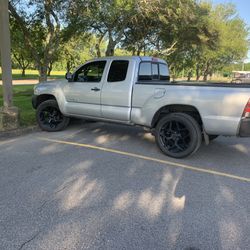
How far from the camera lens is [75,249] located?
9.30 feet

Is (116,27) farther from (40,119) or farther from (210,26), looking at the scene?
(40,119)

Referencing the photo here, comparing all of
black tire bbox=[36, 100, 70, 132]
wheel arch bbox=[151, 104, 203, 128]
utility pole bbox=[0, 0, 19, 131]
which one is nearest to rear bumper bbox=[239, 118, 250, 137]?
wheel arch bbox=[151, 104, 203, 128]

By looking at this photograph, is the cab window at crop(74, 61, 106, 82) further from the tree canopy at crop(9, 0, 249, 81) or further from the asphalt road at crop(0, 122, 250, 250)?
the tree canopy at crop(9, 0, 249, 81)

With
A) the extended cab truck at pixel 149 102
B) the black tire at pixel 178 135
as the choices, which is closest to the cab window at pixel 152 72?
the extended cab truck at pixel 149 102

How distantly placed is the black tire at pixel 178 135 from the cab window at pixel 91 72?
2.01 meters

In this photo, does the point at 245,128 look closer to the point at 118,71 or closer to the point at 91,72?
the point at 118,71

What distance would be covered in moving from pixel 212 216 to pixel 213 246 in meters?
0.61

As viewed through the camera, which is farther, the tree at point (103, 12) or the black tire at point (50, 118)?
the tree at point (103, 12)

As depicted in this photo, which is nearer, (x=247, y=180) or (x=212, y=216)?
(x=212, y=216)

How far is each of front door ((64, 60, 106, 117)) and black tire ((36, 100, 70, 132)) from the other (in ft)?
1.88

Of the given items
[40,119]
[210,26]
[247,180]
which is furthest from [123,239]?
[210,26]

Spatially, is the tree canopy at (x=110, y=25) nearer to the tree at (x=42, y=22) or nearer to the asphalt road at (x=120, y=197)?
the tree at (x=42, y=22)

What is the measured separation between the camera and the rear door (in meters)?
6.27

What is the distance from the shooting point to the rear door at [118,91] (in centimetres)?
627
